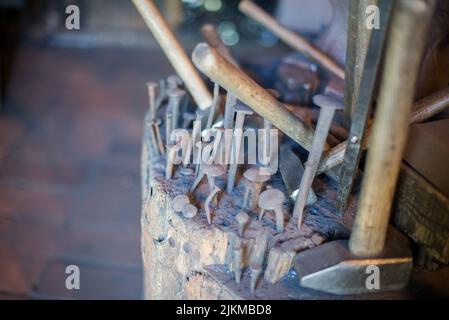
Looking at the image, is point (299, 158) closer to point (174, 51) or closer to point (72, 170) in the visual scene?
point (174, 51)

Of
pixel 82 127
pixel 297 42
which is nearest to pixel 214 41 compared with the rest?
pixel 297 42

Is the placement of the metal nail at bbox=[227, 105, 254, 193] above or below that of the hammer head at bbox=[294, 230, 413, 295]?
above

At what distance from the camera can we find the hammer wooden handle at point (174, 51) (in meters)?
1.10

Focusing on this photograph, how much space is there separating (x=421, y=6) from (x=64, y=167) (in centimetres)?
174

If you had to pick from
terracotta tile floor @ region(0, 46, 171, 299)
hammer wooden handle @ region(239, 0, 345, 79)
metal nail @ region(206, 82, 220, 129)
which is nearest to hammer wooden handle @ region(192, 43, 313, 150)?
metal nail @ region(206, 82, 220, 129)

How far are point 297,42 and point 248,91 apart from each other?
2.04ft

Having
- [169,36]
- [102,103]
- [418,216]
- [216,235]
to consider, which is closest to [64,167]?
[102,103]

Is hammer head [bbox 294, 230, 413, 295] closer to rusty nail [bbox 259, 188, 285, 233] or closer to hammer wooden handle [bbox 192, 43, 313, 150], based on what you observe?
rusty nail [bbox 259, 188, 285, 233]

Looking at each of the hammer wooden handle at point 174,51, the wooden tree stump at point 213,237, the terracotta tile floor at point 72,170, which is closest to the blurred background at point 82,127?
the terracotta tile floor at point 72,170

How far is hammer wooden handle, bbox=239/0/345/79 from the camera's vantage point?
136cm

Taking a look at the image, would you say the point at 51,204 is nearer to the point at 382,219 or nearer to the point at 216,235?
the point at 216,235

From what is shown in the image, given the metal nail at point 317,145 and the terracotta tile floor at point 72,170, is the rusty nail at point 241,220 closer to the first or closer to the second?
the metal nail at point 317,145
